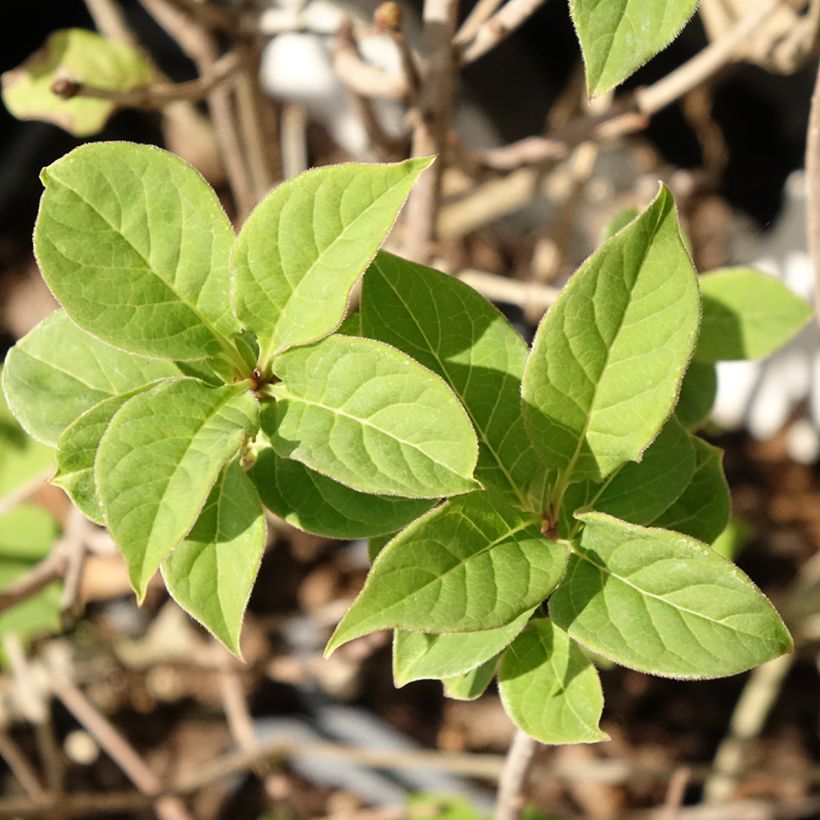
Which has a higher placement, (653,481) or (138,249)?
(138,249)

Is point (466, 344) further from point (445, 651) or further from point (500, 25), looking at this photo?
point (500, 25)

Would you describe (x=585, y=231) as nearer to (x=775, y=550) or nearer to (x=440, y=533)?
(x=775, y=550)

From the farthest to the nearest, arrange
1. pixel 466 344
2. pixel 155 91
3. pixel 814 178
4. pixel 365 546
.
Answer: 1. pixel 365 546
2. pixel 155 91
3. pixel 814 178
4. pixel 466 344

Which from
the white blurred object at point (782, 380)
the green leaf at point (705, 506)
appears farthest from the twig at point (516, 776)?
the white blurred object at point (782, 380)

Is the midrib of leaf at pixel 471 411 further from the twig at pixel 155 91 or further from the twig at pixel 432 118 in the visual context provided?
the twig at pixel 155 91

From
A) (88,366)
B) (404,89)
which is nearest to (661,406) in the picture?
(88,366)

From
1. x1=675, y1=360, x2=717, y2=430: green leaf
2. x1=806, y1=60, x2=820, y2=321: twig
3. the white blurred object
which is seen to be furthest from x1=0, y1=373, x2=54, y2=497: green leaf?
the white blurred object

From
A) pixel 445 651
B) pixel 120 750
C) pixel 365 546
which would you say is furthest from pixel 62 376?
Result: pixel 365 546
